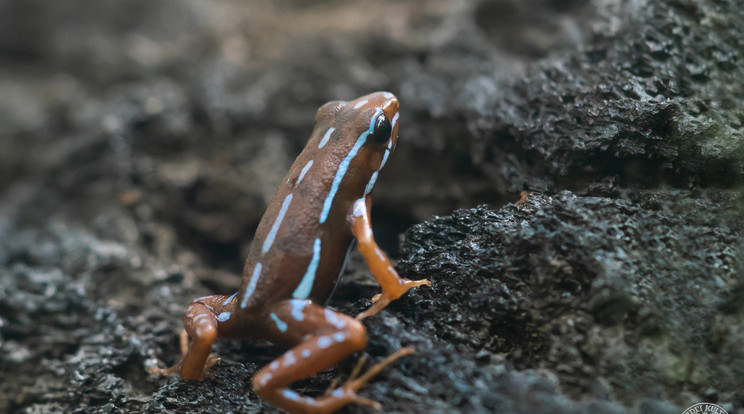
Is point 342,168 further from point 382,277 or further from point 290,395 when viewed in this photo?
point 290,395

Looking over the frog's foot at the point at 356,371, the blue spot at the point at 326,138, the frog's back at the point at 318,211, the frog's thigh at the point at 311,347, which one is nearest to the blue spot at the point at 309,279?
the frog's back at the point at 318,211

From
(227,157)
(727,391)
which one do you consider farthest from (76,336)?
(727,391)

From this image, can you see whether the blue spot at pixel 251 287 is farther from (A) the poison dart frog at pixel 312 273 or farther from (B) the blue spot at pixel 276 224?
(B) the blue spot at pixel 276 224

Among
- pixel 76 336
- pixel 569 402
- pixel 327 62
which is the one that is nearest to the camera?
pixel 569 402

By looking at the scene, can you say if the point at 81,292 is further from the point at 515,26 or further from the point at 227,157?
the point at 515,26

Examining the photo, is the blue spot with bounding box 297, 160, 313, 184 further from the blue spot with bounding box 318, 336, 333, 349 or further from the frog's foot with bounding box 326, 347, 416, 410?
the frog's foot with bounding box 326, 347, 416, 410

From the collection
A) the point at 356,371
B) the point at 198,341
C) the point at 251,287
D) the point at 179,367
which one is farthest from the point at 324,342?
the point at 179,367
